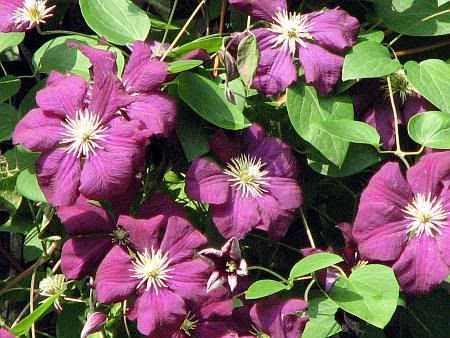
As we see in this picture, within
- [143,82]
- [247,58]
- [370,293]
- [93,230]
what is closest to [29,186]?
[93,230]

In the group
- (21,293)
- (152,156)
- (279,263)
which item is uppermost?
(152,156)

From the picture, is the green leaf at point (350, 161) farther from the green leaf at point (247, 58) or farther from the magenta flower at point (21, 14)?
the magenta flower at point (21, 14)

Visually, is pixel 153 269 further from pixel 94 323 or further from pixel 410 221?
pixel 410 221

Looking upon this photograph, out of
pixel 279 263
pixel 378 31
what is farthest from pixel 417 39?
pixel 279 263

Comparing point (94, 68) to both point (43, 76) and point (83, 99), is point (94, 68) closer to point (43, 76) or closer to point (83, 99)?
point (83, 99)

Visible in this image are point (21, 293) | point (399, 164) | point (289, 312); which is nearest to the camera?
point (289, 312)

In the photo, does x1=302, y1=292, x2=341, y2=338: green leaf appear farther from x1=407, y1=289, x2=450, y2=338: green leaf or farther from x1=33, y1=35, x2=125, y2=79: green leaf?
x1=33, y1=35, x2=125, y2=79: green leaf

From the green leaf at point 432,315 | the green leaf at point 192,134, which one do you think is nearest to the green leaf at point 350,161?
the green leaf at point 192,134
